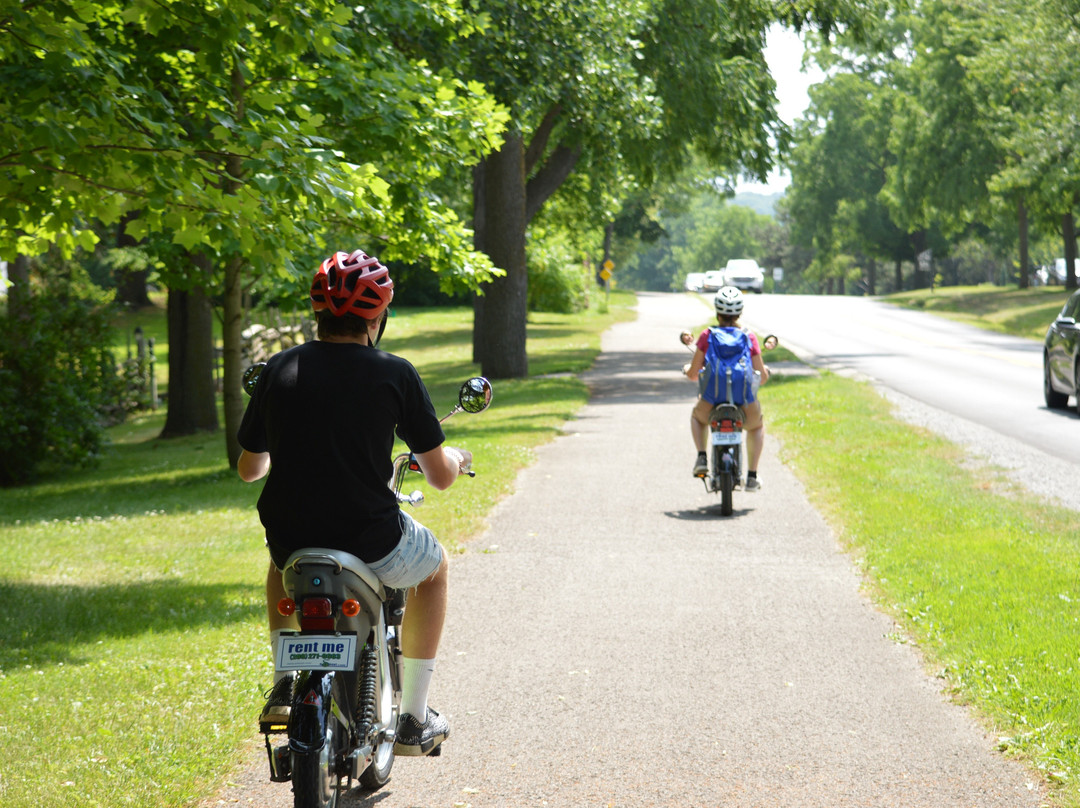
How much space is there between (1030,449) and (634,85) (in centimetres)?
1000

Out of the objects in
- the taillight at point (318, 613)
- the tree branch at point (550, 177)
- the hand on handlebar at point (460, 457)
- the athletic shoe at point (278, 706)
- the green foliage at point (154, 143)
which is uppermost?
the tree branch at point (550, 177)

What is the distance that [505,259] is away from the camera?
22.7m

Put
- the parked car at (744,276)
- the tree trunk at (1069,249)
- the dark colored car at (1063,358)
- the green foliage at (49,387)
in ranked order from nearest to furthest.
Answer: the green foliage at (49,387)
the dark colored car at (1063,358)
the tree trunk at (1069,249)
the parked car at (744,276)

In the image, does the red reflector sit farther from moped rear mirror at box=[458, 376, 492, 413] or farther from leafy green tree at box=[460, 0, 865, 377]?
leafy green tree at box=[460, 0, 865, 377]

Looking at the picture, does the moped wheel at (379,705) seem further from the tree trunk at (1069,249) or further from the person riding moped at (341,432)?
the tree trunk at (1069,249)

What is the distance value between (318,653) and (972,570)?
518cm

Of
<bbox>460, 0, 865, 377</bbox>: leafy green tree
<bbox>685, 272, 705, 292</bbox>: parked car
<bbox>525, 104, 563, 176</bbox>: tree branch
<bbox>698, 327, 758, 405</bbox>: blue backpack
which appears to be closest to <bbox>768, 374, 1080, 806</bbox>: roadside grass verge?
<bbox>698, 327, 758, 405</bbox>: blue backpack

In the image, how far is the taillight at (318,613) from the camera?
11.6 ft

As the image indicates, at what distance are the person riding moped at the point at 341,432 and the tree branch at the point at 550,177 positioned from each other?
21.2 meters

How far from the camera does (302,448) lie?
3688 mm

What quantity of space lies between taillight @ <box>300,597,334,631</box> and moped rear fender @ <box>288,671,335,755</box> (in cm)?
13

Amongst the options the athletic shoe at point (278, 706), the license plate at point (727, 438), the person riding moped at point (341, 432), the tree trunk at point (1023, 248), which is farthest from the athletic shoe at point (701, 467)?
the tree trunk at point (1023, 248)

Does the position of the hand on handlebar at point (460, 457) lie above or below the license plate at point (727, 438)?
above

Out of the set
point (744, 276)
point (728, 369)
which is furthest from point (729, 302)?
point (744, 276)
